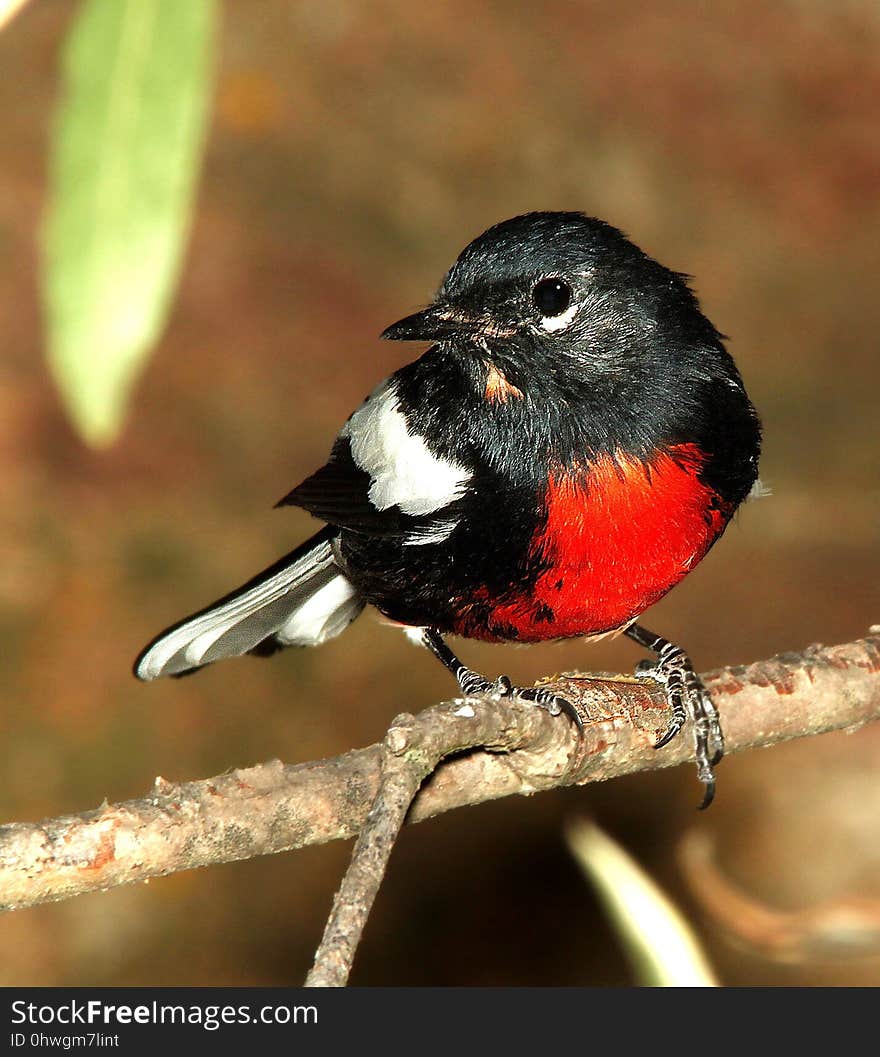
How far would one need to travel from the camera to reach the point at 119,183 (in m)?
1.21

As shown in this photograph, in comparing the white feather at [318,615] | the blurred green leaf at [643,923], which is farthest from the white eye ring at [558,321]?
the white feather at [318,615]

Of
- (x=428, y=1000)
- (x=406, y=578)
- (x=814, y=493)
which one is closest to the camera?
(x=428, y=1000)

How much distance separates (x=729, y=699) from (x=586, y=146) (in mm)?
5716

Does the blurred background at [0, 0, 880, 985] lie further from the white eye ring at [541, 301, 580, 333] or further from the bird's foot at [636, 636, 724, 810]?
the white eye ring at [541, 301, 580, 333]

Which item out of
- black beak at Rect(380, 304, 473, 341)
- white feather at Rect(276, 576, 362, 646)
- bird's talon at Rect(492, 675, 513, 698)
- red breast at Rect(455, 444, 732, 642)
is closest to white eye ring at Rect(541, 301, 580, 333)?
black beak at Rect(380, 304, 473, 341)

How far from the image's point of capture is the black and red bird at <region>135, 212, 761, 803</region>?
270cm

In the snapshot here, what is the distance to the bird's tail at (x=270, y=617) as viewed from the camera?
10.8 ft

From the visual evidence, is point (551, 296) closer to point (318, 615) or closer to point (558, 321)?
point (558, 321)

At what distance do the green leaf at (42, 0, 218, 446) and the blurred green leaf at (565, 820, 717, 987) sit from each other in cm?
167

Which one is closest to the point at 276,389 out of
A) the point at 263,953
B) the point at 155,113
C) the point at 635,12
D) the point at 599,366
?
the point at 263,953

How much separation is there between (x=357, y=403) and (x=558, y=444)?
408 centimetres

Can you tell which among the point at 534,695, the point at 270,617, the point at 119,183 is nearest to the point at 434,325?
the point at 534,695

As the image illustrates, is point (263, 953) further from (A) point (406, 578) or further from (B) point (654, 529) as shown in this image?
(B) point (654, 529)

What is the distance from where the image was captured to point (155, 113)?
4.07ft
